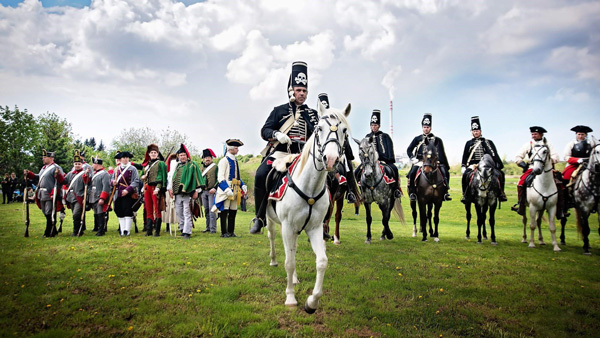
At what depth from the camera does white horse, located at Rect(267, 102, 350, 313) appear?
4289mm

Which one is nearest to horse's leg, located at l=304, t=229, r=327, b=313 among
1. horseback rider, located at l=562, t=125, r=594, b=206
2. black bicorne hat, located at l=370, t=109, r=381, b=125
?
black bicorne hat, located at l=370, t=109, r=381, b=125

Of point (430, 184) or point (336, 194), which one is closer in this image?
point (336, 194)

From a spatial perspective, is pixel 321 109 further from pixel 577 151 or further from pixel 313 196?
pixel 577 151

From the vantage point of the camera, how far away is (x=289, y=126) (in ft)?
19.1

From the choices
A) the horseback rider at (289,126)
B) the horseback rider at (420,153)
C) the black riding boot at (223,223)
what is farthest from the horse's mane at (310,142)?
the horseback rider at (420,153)

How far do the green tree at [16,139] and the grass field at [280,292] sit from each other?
10.7ft

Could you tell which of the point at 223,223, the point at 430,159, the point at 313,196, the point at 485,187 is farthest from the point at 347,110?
the point at 223,223

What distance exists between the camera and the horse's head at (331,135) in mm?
4008

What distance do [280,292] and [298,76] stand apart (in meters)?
3.80

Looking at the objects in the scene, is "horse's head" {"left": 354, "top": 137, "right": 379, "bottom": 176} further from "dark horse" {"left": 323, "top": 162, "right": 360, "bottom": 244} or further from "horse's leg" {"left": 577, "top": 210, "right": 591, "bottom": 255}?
"horse's leg" {"left": 577, "top": 210, "right": 591, "bottom": 255}

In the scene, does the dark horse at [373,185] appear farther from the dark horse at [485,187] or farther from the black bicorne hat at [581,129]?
the black bicorne hat at [581,129]

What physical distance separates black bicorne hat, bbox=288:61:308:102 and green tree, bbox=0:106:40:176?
29.4ft

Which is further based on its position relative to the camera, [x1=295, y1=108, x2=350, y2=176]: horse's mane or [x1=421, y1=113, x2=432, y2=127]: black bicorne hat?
[x1=421, y1=113, x2=432, y2=127]: black bicorne hat

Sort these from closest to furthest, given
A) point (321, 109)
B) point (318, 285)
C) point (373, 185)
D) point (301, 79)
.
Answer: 1. point (318, 285)
2. point (321, 109)
3. point (301, 79)
4. point (373, 185)
